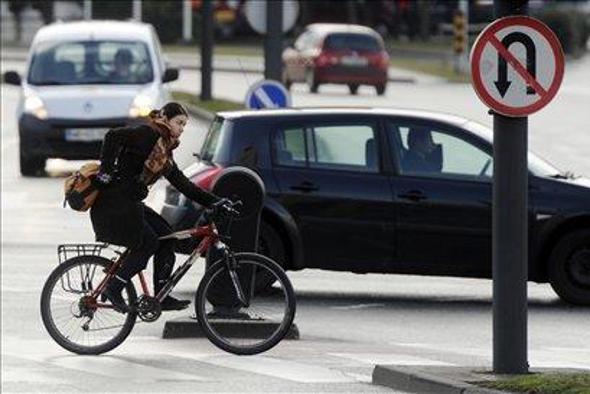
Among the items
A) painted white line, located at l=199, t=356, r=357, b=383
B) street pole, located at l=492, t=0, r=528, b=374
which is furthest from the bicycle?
street pole, located at l=492, t=0, r=528, b=374

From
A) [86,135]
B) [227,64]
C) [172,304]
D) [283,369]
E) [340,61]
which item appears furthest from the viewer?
[227,64]

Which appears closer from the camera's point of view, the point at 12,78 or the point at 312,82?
the point at 12,78

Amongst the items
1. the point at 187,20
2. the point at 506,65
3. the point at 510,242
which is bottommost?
the point at 187,20

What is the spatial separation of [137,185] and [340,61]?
42851 mm

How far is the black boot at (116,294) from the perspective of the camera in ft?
45.8

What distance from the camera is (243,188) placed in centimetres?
1436

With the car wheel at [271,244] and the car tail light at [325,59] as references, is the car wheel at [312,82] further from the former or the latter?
the car wheel at [271,244]

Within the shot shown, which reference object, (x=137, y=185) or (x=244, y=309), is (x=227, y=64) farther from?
(x=137, y=185)

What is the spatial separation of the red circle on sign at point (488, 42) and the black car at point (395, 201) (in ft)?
16.5

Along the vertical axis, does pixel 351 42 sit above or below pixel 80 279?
below

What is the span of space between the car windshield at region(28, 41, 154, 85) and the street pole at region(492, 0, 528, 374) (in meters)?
18.5

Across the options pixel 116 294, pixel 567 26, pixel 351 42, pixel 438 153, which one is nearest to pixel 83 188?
pixel 116 294

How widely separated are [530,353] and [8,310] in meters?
4.11

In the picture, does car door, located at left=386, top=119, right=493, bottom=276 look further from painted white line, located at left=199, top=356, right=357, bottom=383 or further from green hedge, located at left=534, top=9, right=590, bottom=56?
green hedge, located at left=534, top=9, right=590, bottom=56
